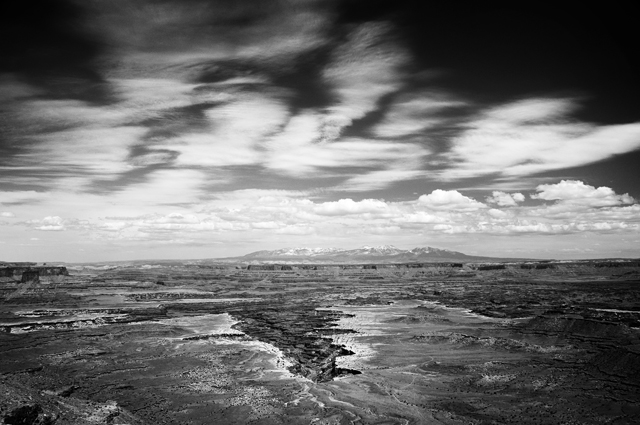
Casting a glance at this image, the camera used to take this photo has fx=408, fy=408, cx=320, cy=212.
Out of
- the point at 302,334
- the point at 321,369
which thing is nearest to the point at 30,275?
the point at 302,334

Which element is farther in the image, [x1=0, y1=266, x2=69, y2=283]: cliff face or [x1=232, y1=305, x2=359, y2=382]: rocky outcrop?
[x1=0, y1=266, x2=69, y2=283]: cliff face

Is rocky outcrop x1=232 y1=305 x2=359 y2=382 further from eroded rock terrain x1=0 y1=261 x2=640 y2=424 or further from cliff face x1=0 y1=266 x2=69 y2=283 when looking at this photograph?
cliff face x1=0 y1=266 x2=69 y2=283

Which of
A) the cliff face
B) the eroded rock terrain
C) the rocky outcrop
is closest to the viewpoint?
the eroded rock terrain

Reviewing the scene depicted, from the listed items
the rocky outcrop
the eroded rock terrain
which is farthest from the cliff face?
the rocky outcrop

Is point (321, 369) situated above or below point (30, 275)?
below

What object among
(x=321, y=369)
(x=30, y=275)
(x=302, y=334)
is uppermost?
(x=30, y=275)

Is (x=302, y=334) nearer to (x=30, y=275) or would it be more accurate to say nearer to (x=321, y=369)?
(x=321, y=369)

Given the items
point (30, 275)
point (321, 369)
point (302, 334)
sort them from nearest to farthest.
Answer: point (321, 369) → point (302, 334) → point (30, 275)

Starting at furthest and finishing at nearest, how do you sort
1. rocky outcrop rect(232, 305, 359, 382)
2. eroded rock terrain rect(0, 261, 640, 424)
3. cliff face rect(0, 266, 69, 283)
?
cliff face rect(0, 266, 69, 283) < rocky outcrop rect(232, 305, 359, 382) < eroded rock terrain rect(0, 261, 640, 424)

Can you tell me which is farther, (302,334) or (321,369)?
(302,334)

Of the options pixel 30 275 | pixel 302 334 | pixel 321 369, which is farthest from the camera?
pixel 30 275

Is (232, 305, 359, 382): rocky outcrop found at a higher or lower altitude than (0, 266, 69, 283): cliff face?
lower
